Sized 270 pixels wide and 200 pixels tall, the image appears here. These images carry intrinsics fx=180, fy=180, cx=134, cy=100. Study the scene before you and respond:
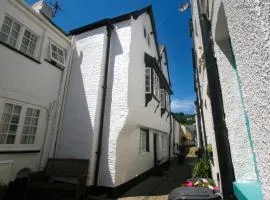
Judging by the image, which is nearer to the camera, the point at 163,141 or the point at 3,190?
the point at 3,190

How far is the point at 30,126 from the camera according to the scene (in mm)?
7320

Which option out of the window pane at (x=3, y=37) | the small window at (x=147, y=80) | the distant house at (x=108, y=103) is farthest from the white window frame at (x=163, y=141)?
the window pane at (x=3, y=37)

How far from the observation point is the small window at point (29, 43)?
752cm

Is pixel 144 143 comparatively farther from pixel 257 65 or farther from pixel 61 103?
pixel 257 65

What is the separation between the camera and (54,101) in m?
8.42

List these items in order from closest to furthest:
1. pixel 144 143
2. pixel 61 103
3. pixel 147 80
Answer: pixel 61 103
pixel 144 143
pixel 147 80

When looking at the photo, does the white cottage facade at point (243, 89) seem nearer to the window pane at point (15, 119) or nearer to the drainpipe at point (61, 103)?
the window pane at point (15, 119)

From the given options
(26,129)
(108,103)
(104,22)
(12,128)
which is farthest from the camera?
(104,22)

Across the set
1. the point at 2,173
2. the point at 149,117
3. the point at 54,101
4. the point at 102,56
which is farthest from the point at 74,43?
the point at 2,173

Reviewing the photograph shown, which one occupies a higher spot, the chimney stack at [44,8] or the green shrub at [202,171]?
the chimney stack at [44,8]

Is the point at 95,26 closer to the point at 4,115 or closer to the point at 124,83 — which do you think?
the point at 124,83

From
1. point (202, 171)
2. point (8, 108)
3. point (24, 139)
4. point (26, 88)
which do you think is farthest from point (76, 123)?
point (202, 171)

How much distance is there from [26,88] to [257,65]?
7.92 m

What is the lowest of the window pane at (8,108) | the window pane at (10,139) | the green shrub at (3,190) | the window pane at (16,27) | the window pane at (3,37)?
the green shrub at (3,190)
